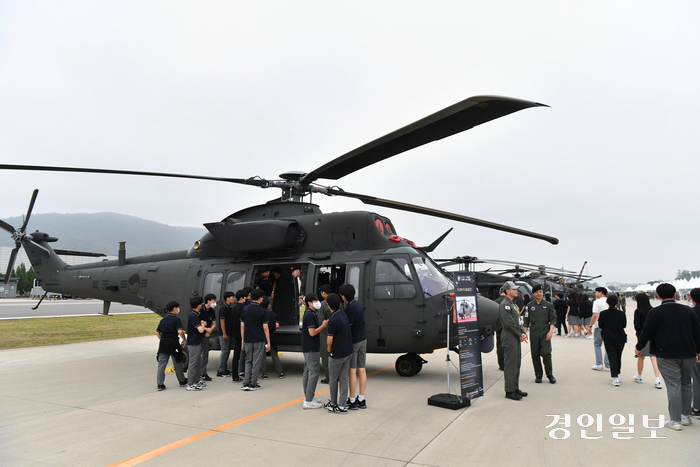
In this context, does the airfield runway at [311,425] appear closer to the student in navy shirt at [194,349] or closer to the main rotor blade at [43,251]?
the student in navy shirt at [194,349]

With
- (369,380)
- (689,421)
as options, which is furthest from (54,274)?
(689,421)

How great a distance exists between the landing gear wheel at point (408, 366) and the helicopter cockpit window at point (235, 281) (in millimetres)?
3799

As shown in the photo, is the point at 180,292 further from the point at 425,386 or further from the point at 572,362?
the point at 572,362

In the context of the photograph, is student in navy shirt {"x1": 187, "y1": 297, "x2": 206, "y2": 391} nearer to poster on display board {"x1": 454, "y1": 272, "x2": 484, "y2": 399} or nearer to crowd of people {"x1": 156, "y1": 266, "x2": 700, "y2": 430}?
crowd of people {"x1": 156, "y1": 266, "x2": 700, "y2": 430}

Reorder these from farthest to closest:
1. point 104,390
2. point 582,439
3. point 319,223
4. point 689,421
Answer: point 319,223, point 104,390, point 689,421, point 582,439

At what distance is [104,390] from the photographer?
302 inches

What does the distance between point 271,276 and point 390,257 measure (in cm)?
306

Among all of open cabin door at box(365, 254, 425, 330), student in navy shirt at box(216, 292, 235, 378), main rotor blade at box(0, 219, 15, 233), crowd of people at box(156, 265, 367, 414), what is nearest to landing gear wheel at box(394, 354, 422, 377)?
open cabin door at box(365, 254, 425, 330)

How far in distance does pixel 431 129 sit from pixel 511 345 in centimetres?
371

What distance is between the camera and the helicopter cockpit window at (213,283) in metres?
10.0

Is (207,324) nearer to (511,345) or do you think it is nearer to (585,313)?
(511,345)

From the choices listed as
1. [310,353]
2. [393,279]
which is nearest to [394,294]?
[393,279]

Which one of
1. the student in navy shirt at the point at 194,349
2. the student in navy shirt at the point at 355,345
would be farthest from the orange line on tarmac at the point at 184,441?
the student in navy shirt at the point at 194,349

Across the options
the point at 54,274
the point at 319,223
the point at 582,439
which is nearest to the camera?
the point at 582,439
